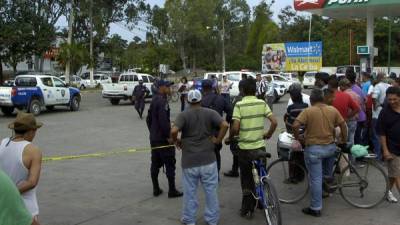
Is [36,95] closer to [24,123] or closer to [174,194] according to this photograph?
[174,194]

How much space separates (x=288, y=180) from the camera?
8070 millimetres

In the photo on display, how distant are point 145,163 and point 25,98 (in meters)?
13.0

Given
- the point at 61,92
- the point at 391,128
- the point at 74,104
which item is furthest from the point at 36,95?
the point at 391,128

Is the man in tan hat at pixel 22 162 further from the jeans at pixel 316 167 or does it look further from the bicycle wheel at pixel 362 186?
the bicycle wheel at pixel 362 186

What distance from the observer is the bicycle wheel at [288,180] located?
7434mm

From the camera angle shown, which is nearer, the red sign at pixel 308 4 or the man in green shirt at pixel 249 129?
the man in green shirt at pixel 249 129

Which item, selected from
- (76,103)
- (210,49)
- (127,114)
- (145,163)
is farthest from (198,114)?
(210,49)

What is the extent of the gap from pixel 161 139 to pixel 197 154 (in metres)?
1.75

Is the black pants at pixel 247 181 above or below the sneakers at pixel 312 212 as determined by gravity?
above

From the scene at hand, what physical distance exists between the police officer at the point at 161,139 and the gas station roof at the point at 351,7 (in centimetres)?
2537

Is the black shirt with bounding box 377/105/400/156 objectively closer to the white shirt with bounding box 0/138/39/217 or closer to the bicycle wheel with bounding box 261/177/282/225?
the bicycle wheel with bounding box 261/177/282/225

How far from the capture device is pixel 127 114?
2323 cm

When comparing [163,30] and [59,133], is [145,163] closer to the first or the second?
[59,133]

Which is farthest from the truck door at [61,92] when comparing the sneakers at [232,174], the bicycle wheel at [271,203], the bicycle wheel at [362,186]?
the bicycle wheel at [271,203]
